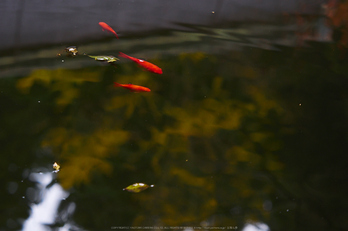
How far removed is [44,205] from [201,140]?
63 cm

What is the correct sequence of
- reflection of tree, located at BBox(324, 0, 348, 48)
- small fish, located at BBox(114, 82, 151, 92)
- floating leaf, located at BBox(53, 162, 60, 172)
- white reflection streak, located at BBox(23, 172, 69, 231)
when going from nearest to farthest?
white reflection streak, located at BBox(23, 172, 69, 231) → floating leaf, located at BBox(53, 162, 60, 172) → small fish, located at BBox(114, 82, 151, 92) → reflection of tree, located at BBox(324, 0, 348, 48)

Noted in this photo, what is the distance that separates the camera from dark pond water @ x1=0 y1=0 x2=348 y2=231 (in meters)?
1.19

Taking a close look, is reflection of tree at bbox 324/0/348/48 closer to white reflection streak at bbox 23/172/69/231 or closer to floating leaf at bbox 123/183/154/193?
floating leaf at bbox 123/183/154/193

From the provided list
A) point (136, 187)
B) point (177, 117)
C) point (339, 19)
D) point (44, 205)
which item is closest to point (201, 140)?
point (177, 117)

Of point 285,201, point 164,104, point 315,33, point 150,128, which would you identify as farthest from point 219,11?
point 285,201

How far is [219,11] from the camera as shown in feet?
5.74

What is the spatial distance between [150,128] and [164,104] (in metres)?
0.13

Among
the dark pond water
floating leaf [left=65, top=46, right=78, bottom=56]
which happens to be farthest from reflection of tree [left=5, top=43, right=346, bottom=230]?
floating leaf [left=65, top=46, right=78, bottom=56]

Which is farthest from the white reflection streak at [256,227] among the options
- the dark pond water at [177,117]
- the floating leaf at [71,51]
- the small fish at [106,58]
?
the floating leaf at [71,51]

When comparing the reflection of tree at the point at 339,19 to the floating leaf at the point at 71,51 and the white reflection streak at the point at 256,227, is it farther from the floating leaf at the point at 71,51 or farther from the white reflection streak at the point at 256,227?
the floating leaf at the point at 71,51

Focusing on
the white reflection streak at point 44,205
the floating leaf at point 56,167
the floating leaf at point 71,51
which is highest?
the floating leaf at point 71,51

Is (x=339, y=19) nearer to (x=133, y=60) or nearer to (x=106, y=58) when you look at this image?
(x=133, y=60)

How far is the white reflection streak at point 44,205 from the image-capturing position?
1.11 metres

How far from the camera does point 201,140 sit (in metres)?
1.36
